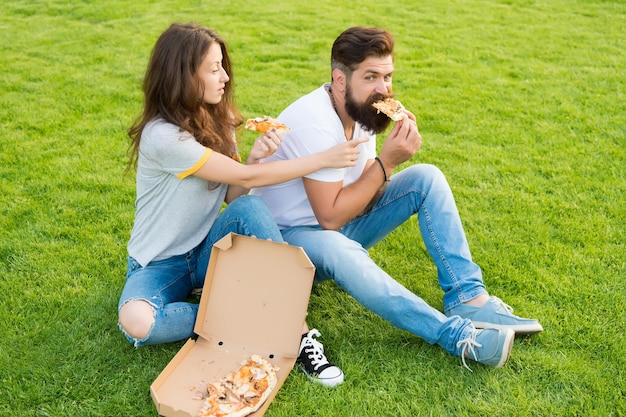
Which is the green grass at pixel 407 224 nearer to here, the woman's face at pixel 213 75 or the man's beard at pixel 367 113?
the man's beard at pixel 367 113

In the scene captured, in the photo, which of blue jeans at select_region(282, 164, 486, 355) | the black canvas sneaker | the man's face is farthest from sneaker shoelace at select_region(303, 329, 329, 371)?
the man's face

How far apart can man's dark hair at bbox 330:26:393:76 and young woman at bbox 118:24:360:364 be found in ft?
1.57

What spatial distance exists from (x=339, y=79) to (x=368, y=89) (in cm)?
17

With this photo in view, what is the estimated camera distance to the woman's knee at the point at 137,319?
10.0 feet

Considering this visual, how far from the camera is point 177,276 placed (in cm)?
335

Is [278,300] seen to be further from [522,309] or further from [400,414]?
[522,309]

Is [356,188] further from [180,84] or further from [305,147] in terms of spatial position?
[180,84]

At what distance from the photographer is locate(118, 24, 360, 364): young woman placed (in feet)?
10.2

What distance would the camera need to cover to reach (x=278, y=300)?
313 centimetres

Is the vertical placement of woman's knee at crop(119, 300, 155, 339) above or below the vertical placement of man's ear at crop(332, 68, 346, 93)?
below

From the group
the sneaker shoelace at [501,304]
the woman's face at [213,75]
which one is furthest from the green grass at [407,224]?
the woman's face at [213,75]

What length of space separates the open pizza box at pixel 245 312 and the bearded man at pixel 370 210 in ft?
0.63

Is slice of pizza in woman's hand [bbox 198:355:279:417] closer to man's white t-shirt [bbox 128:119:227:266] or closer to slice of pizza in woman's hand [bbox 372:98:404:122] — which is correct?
man's white t-shirt [bbox 128:119:227:266]

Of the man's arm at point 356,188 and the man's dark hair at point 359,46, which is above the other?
the man's dark hair at point 359,46
